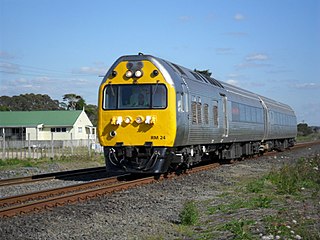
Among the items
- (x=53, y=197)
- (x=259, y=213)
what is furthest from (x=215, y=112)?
(x=259, y=213)

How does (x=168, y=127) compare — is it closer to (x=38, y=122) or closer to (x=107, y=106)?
(x=107, y=106)

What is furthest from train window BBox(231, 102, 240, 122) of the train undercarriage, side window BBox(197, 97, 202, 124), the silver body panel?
the train undercarriage

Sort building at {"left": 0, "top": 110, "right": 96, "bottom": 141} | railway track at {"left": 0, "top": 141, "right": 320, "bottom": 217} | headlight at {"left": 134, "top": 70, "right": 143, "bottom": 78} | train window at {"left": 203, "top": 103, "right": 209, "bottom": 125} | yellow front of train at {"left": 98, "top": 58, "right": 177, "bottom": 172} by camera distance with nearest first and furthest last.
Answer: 1. railway track at {"left": 0, "top": 141, "right": 320, "bottom": 217}
2. yellow front of train at {"left": 98, "top": 58, "right": 177, "bottom": 172}
3. headlight at {"left": 134, "top": 70, "right": 143, "bottom": 78}
4. train window at {"left": 203, "top": 103, "right": 209, "bottom": 125}
5. building at {"left": 0, "top": 110, "right": 96, "bottom": 141}

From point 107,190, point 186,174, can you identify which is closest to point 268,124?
point 186,174

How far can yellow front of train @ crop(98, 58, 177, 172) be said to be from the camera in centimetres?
1502

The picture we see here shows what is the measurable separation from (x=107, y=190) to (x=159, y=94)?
3468 millimetres

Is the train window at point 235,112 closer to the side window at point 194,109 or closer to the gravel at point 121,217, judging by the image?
the side window at point 194,109

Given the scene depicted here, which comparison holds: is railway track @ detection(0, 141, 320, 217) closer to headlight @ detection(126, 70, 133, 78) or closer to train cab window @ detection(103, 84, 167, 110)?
train cab window @ detection(103, 84, 167, 110)

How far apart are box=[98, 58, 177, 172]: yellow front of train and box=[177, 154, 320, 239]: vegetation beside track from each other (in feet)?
7.99

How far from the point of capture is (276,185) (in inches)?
577

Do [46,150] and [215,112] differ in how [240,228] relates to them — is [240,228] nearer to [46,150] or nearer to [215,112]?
[215,112]

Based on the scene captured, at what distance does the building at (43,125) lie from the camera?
6209 centimetres

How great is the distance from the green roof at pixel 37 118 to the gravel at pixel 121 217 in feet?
163

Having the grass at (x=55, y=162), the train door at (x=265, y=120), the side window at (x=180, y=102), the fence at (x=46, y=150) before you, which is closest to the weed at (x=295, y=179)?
the side window at (x=180, y=102)
